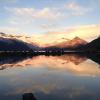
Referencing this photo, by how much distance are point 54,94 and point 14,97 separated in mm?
4600

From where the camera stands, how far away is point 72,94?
2862 centimetres

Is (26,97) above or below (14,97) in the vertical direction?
above

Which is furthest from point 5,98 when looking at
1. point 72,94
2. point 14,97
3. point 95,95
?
point 95,95

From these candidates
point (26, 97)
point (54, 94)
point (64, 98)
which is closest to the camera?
point (26, 97)

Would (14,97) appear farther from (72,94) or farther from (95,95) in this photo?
(95,95)

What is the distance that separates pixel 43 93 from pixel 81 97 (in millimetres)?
4827

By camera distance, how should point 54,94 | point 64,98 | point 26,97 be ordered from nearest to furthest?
point 26,97, point 64,98, point 54,94

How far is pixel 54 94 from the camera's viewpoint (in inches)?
1121

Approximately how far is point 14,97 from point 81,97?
23.9 ft

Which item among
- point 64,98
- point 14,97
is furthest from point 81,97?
point 14,97

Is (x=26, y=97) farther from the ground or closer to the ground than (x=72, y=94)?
farther from the ground

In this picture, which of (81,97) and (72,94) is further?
(72,94)

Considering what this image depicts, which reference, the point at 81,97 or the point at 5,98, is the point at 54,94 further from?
the point at 5,98

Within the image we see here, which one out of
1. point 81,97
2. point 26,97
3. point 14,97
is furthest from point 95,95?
point 26,97
